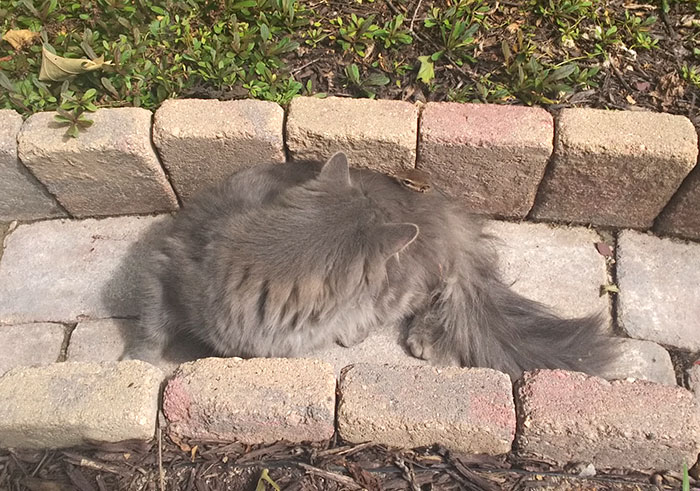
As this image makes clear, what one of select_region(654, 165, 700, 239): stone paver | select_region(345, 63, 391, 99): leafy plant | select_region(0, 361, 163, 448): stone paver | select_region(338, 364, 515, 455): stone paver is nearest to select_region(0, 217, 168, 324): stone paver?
select_region(0, 361, 163, 448): stone paver

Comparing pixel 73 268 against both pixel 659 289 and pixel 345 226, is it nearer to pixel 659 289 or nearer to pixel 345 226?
pixel 345 226

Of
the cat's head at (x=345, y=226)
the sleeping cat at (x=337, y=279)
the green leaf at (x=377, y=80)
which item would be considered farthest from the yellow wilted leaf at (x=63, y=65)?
the cat's head at (x=345, y=226)

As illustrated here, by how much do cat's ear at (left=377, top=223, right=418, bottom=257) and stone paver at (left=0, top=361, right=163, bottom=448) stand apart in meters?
1.15

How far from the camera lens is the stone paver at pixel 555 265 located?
332cm

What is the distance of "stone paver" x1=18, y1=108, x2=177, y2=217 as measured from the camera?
3035 millimetres

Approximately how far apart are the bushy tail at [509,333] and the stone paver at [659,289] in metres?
0.41

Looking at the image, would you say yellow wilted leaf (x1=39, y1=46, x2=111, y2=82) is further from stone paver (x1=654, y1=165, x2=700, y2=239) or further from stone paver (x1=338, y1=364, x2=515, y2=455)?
stone paver (x1=654, y1=165, x2=700, y2=239)

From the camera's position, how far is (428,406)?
8.00ft

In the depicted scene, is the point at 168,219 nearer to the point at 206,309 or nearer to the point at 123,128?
the point at 123,128

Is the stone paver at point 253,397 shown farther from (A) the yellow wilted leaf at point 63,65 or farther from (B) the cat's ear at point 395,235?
(A) the yellow wilted leaf at point 63,65

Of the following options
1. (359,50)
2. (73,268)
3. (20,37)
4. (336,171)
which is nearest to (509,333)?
(336,171)

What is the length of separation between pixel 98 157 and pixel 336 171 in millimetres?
1381

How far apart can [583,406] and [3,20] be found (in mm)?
3850

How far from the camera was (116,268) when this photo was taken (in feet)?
11.4
